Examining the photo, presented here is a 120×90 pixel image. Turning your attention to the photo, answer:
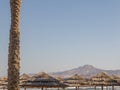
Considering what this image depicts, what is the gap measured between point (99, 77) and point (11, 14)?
14707 millimetres

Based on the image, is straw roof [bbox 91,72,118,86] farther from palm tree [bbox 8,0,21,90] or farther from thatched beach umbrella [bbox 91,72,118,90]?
palm tree [bbox 8,0,21,90]

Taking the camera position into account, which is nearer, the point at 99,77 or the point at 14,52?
the point at 14,52

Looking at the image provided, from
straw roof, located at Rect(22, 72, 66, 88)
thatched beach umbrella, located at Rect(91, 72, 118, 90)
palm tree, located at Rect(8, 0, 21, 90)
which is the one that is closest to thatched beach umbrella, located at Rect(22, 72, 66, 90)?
straw roof, located at Rect(22, 72, 66, 88)

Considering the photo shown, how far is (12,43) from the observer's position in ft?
33.8

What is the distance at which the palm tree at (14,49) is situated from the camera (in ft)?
33.1

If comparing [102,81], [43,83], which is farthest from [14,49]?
[102,81]

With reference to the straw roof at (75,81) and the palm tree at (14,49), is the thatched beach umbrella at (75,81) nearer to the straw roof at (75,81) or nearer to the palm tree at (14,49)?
the straw roof at (75,81)

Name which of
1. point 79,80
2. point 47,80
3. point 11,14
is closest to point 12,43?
point 11,14

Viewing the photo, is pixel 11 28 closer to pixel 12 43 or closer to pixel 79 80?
pixel 12 43

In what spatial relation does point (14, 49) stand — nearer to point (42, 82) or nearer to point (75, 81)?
point (42, 82)

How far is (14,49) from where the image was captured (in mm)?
10266

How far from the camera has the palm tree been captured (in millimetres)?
10102

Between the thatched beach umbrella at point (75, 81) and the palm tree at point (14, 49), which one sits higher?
the palm tree at point (14, 49)

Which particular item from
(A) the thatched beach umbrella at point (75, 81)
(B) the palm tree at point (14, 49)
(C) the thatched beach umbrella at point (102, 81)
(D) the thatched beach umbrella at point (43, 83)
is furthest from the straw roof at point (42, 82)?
(B) the palm tree at point (14, 49)
